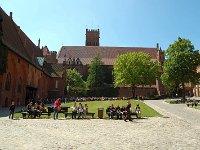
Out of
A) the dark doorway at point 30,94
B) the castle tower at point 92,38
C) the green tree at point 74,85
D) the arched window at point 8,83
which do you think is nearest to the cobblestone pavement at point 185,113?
the arched window at point 8,83

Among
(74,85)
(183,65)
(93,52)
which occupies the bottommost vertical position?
(74,85)

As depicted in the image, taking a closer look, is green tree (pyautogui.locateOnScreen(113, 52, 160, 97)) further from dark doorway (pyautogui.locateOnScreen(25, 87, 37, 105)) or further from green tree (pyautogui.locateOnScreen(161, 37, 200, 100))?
dark doorway (pyautogui.locateOnScreen(25, 87, 37, 105))

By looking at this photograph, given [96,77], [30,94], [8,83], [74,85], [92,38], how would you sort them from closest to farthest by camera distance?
[8,83], [30,94], [74,85], [96,77], [92,38]

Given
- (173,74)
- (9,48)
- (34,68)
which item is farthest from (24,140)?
(173,74)

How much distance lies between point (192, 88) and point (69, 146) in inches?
3571

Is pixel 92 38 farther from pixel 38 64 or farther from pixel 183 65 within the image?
pixel 183 65

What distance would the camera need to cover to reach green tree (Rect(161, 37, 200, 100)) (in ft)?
181

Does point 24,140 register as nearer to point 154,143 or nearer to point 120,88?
point 154,143

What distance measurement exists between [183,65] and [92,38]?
225 feet

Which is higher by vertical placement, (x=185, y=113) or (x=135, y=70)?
(x=135, y=70)

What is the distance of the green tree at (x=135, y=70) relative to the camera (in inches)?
2923

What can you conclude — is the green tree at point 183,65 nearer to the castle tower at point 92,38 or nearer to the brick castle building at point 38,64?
the brick castle building at point 38,64

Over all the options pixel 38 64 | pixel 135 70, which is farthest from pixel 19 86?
pixel 135 70

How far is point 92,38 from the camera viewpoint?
392 feet
